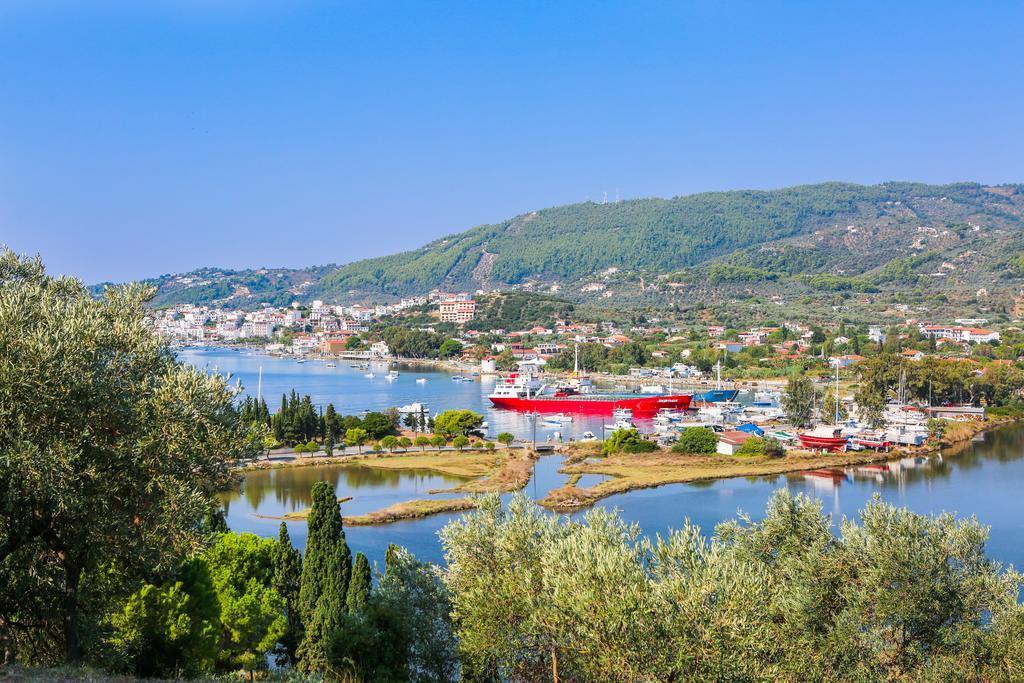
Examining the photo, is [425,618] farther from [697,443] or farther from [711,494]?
[697,443]

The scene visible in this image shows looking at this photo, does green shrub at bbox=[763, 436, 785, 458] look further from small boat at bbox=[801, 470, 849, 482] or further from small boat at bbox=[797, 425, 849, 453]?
small boat at bbox=[801, 470, 849, 482]

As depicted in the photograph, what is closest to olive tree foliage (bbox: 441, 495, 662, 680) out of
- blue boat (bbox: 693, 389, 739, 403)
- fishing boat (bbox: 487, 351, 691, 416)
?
fishing boat (bbox: 487, 351, 691, 416)

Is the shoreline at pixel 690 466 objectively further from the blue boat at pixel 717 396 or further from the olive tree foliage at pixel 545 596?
the blue boat at pixel 717 396

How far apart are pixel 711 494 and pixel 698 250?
10106 cm

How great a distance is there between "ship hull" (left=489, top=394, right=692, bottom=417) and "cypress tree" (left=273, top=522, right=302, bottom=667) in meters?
21.6

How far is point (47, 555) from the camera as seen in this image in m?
4.67

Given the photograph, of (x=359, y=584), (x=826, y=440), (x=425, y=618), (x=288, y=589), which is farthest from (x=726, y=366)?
(x=425, y=618)

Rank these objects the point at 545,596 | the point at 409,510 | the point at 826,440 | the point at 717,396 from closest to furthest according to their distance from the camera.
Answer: the point at 545,596 < the point at 409,510 < the point at 826,440 < the point at 717,396

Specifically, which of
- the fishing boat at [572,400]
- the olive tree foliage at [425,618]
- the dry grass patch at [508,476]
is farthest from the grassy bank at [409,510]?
the fishing boat at [572,400]

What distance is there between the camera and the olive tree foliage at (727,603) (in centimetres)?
463

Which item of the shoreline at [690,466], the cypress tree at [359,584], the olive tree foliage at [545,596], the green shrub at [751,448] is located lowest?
the shoreline at [690,466]

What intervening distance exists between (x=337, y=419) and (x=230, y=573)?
14.7m

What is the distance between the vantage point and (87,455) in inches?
167

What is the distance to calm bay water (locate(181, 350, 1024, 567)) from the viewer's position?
43.8ft
